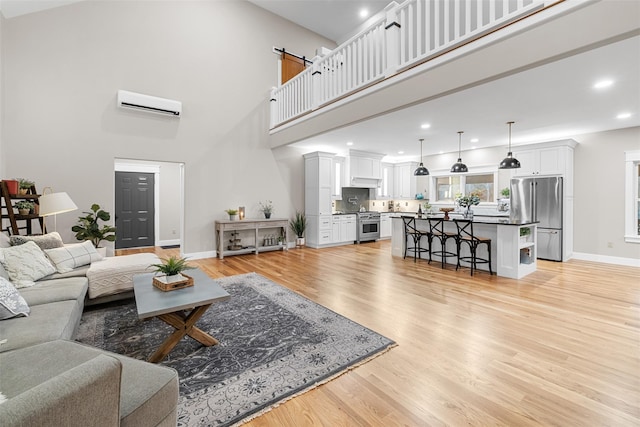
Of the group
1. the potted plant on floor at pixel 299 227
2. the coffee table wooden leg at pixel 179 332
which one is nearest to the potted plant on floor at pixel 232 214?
the potted plant on floor at pixel 299 227

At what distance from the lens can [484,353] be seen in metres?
2.34

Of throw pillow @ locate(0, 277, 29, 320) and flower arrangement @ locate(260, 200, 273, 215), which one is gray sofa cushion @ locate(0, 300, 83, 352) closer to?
throw pillow @ locate(0, 277, 29, 320)

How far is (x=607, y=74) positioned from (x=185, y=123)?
22.0ft

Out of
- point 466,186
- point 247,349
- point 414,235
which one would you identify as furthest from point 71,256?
point 466,186

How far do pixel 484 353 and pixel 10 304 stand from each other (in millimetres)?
3484

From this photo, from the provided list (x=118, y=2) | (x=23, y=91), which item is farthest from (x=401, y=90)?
(x=23, y=91)

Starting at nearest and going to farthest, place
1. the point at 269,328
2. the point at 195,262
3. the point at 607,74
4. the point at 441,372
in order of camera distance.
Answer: the point at 441,372 < the point at 269,328 < the point at 607,74 < the point at 195,262

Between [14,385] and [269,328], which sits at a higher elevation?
[14,385]

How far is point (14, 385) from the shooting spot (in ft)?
3.95

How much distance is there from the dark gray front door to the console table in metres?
2.73

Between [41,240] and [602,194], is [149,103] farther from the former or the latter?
[602,194]

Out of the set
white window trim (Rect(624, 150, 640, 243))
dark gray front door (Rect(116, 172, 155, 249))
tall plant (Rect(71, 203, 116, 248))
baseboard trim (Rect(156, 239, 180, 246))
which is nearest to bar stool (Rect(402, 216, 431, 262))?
white window trim (Rect(624, 150, 640, 243))

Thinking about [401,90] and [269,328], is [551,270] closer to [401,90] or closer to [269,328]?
[401,90]

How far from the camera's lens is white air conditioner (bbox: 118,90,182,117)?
524 centimetres
